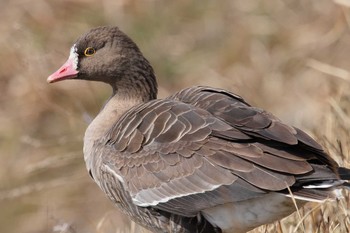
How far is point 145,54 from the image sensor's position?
1184 centimetres

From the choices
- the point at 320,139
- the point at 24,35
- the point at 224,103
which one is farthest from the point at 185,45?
the point at 224,103

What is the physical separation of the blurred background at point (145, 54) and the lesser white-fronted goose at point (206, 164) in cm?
288

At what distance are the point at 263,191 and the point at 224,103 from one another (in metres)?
0.73

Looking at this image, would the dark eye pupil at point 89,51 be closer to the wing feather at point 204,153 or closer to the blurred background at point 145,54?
the wing feather at point 204,153

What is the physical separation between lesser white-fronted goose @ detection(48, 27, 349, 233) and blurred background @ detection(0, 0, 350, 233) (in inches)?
113

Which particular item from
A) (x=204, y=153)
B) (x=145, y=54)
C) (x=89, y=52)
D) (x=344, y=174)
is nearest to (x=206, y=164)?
(x=204, y=153)

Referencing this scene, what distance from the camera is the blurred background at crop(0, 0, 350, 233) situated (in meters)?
10.3

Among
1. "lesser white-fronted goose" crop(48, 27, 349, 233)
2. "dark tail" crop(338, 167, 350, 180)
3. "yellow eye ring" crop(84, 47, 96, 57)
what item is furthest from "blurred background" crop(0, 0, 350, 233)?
"dark tail" crop(338, 167, 350, 180)

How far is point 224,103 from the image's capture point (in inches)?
247

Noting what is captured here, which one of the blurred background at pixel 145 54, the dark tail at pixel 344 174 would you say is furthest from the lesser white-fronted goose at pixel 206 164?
the blurred background at pixel 145 54

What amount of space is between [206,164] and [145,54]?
5.94 metres

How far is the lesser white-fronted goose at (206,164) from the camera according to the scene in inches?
226

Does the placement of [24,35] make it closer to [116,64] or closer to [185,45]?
[185,45]

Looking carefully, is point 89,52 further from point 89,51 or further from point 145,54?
point 145,54
